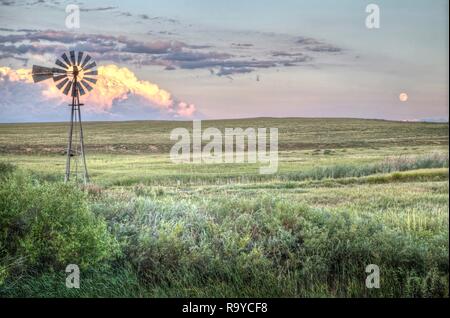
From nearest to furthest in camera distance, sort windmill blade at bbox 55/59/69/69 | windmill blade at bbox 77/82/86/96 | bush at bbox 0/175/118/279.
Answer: bush at bbox 0/175/118/279
windmill blade at bbox 55/59/69/69
windmill blade at bbox 77/82/86/96

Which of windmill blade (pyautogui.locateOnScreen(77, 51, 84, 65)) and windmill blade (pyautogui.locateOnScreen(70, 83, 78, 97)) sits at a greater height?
windmill blade (pyautogui.locateOnScreen(77, 51, 84, 65))

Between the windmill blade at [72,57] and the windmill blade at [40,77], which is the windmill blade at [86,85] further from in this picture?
the windmill blade at [40,77]

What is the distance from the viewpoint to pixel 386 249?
8.00m

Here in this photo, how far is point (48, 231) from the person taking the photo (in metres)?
7.80

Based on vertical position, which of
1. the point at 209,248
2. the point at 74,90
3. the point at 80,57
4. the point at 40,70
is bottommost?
the point at 209,248

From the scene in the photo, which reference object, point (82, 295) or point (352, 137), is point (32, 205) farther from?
point (352, 137)

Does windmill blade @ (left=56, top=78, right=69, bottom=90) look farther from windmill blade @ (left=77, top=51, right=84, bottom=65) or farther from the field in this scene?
the field

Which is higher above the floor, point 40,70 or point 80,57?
point 80,57

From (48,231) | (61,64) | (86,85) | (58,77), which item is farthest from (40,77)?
(48,231)

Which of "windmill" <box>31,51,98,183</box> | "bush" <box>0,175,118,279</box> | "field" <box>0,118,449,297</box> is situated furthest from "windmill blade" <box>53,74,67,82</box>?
"bush" <box>0,175,118,279</box>

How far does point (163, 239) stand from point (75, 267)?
4.62 feet

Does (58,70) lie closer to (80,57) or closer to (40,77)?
(40,77)

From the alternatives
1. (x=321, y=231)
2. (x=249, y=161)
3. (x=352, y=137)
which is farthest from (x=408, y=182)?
(x=352, y=137)

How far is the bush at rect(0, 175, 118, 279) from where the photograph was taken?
7.66 m
